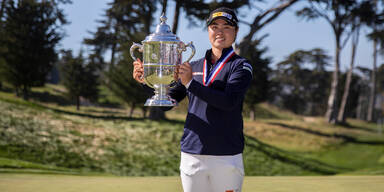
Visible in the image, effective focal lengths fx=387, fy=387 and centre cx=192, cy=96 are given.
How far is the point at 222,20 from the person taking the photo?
2.49 meters

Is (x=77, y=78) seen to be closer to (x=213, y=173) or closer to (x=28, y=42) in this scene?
(x=28, y=42)

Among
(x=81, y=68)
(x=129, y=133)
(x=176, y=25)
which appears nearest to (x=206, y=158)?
(x=129, y=133)

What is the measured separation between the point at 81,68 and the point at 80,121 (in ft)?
16.7

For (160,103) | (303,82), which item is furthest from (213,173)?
(303,82)

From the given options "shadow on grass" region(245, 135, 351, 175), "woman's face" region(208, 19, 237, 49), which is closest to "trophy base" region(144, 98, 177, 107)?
"woman's face" region(208, 19, 237, 49)

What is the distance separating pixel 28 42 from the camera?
717 inches

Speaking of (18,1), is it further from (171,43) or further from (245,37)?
(171,43)

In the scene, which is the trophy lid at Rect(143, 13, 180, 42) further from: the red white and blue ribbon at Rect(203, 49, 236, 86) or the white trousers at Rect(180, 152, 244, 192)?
the white trousers at Rect(180, 152, 244, 192)

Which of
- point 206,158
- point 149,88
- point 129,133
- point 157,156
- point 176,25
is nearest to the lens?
point 206,158

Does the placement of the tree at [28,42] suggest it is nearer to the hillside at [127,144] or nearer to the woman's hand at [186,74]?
the hillside at [127,144]

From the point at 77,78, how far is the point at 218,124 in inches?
767

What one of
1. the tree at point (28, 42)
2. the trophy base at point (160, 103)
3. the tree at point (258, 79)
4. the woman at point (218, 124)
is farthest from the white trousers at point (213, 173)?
the tree at point (258, 79)

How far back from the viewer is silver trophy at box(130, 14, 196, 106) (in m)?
2.51

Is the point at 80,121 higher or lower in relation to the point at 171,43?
lower
